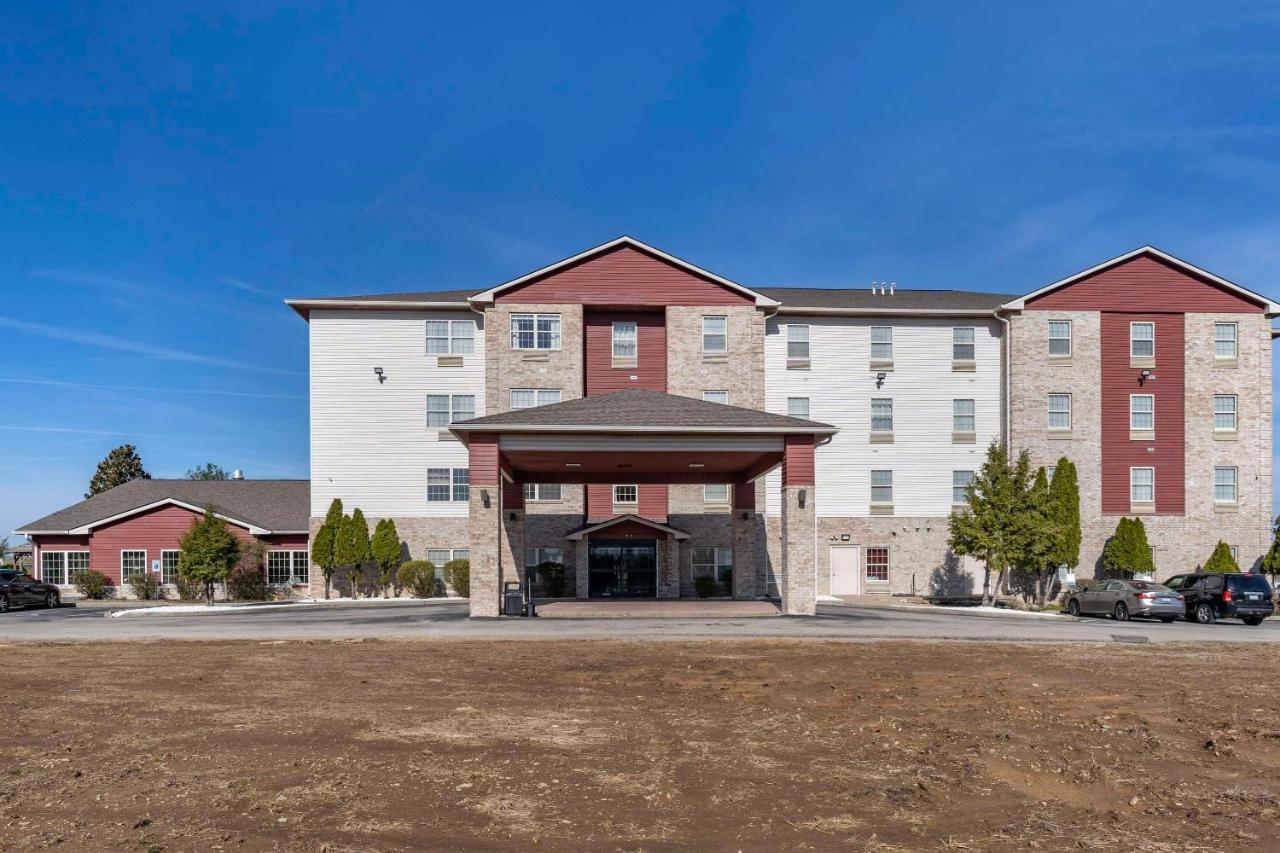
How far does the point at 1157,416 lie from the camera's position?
119 feet

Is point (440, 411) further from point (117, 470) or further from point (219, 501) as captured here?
point (117, 470)

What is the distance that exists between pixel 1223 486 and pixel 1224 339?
6266 millimetres

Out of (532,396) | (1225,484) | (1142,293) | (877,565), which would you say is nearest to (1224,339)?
(1142,293)

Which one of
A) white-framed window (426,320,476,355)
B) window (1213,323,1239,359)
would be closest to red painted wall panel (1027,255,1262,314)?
window (1213,323,1239,359)

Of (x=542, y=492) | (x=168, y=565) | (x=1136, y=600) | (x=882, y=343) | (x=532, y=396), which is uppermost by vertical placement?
(x=882, y=343)

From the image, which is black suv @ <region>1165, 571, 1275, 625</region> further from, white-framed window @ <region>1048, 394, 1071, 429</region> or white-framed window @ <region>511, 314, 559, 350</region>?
white-framed window @ <region>511, 314, 559, 350</region>

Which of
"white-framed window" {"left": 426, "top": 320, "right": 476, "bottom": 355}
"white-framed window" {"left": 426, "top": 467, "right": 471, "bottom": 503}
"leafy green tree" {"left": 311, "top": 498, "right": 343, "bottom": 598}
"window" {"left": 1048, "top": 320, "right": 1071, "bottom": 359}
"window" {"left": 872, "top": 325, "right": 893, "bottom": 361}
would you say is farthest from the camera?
"window" {"left": 872, "top": 325, "right": 893, "bottom": 361}

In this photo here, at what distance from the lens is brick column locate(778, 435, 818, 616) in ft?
80.6

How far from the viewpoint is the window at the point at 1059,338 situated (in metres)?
36.1

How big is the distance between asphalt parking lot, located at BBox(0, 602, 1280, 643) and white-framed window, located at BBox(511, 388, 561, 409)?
9.96 metres

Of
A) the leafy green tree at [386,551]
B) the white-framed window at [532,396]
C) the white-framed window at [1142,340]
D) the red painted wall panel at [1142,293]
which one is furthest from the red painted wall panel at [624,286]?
the white-framed window at [1142,340]

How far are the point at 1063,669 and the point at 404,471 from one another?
26657 millimetres

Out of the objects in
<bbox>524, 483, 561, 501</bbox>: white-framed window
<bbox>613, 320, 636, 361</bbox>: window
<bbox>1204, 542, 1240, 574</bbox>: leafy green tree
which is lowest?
<bbox>1204, 542, 1240, 574</bbox>: leafy green tree

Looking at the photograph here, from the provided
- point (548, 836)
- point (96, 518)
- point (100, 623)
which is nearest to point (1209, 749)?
point (548, 836)
